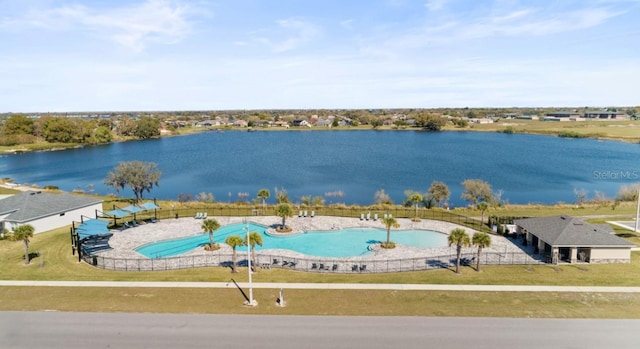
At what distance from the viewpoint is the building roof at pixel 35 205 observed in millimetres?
41219

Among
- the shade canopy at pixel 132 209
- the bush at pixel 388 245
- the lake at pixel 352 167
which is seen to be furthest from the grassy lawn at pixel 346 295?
the lake at pixel 352 167

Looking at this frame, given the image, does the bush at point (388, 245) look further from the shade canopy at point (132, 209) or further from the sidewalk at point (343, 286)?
the shade canopy at point (132, 209)

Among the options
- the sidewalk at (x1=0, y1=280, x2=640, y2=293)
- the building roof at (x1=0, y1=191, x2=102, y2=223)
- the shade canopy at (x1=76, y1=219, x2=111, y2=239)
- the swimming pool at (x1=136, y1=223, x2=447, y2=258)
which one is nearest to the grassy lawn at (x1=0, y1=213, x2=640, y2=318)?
the sidewalk at (x1=0, y1=280, x2=640, y2=293)

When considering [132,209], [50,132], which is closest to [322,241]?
[132,209]

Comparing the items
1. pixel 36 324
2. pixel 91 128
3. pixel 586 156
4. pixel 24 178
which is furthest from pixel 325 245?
pixel 91 128

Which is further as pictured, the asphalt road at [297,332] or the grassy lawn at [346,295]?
the grassy lawn at [346,295]

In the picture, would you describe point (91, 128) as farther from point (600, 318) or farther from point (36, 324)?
point (600, 318)

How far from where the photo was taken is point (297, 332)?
2127 centimetres

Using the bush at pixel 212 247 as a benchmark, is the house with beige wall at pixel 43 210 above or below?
above

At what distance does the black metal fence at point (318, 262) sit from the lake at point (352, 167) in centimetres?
3397

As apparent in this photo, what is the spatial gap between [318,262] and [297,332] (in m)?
12.4

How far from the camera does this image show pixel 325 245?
40688mm

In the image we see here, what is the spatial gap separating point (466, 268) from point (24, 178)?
326 ft

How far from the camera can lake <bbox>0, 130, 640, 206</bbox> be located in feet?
259
